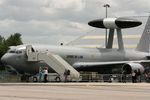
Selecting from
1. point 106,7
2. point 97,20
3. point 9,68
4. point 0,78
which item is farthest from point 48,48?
point 106,7

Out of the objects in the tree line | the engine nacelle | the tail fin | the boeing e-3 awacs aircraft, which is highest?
the tree line

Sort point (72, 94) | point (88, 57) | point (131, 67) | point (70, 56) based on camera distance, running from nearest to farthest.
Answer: point (72, 94) < point (131, 67) < point (70, 56) < point (88, 57)

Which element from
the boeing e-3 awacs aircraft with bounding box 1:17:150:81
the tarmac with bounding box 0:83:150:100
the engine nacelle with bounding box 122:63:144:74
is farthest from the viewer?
the engine nacelle with bounding box 122:63:144:74

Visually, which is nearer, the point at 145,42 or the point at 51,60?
the point at 51,60

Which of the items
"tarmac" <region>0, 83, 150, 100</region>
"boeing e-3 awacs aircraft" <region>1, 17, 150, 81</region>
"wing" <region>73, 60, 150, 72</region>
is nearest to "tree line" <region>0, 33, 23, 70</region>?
"boeing e-3 awacs aircraft" <region>1, 17, 150, 81</region>

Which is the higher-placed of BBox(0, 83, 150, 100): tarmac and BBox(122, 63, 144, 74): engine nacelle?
BBox(122, 63, 144, 74): engine nacelle

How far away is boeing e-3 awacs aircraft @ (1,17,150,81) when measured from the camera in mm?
41312

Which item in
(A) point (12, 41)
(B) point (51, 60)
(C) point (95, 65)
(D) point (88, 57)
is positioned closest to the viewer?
(B) point (51, 60)

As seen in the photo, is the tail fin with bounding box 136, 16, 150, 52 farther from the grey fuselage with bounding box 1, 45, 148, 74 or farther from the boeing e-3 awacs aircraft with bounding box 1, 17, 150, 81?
the grey fuselage with bounding box 1, 45, 148, 74

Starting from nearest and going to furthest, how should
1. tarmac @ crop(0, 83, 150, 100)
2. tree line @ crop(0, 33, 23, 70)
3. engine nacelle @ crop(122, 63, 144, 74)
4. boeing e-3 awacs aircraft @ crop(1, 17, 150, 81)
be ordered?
tarmac @ crop(0, 83, 150, 100)
boeing e-3 awacs aircraft @ crop(1, 17, 150, 81)
engine nacelle @ crop(122, 63, 144, 74)
tree line @ crop(0, 33, 23, 70)

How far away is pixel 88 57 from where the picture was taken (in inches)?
1900

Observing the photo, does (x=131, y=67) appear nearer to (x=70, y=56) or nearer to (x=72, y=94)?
(x=70, y=56)

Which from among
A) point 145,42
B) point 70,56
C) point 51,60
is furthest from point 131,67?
point 145,42

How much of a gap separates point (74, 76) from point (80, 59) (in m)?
7.44
